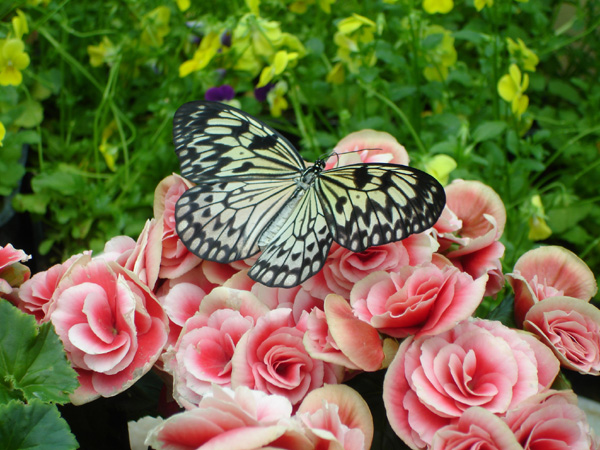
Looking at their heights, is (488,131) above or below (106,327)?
below

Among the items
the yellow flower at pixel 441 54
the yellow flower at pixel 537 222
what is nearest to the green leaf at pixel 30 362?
the yellow flower at pixel 537 222

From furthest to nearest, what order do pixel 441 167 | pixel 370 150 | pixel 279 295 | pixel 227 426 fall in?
pixel 441 167
pixel 370 150
pixel 279 295
pixel 227 426

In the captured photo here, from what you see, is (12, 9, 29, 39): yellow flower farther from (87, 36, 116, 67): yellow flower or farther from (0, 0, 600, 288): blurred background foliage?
(87, 36, 116, 67): yellow flower

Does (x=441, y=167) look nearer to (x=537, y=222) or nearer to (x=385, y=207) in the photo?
(x=537, y=222)

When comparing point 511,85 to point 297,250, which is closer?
point 297,250

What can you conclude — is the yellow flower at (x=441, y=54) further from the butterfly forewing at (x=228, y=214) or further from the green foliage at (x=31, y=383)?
the green foliage at (x=31, y=383)

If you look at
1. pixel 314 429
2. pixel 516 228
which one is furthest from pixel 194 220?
pixel 516 228

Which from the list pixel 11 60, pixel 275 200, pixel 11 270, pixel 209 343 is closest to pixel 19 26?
pixel 11 60
